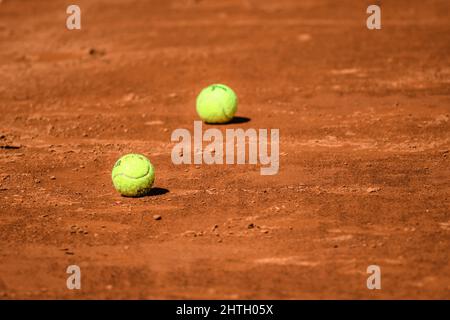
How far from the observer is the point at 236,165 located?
8617mm

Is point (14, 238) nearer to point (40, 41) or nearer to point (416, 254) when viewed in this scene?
point (416, 254)

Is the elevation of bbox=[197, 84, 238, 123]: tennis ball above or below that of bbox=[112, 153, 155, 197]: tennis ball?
above

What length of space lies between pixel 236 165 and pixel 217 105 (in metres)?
1.75

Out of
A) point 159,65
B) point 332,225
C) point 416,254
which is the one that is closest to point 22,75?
point 159,65

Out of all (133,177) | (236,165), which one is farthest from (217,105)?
(133,177)

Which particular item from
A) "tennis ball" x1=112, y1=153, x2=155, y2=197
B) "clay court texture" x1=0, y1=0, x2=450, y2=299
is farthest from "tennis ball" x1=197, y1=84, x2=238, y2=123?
"tennis ball" x1=112, y1=153, x2=155, y2=197

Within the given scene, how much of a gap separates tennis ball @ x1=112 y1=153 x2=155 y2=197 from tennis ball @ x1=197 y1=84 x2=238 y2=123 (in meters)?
2.65

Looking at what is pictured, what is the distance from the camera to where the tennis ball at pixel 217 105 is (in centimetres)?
1020

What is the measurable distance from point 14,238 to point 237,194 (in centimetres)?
214

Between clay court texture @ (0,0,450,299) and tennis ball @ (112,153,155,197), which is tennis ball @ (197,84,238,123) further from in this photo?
tennis ball @ (112,153,155,197)

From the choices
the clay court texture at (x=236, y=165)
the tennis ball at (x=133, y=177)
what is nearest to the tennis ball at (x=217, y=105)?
the clay court texture at (x=236, y=165)

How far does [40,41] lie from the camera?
1540cm

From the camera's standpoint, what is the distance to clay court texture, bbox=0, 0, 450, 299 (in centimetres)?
605

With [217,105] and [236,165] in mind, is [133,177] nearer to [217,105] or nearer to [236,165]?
[236,165]
